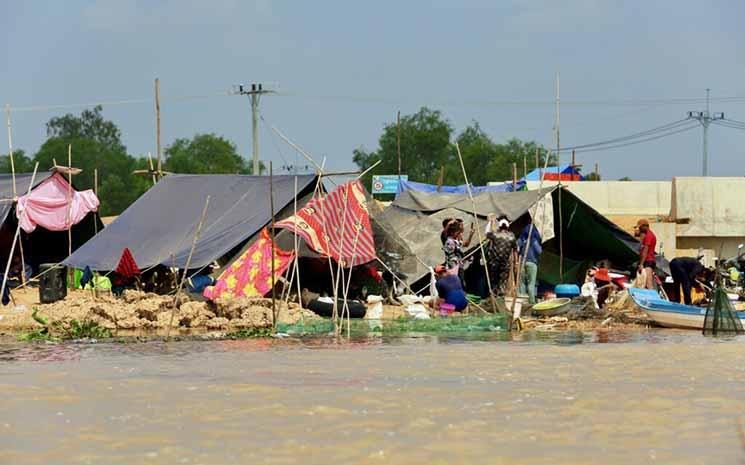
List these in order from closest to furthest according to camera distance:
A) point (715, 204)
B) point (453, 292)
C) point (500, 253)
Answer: point (453, 292) → point (500, 253) → point (715, 204)

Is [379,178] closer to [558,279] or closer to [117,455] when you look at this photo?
[558,279]

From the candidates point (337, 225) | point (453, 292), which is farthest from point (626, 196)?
point (453, 292)

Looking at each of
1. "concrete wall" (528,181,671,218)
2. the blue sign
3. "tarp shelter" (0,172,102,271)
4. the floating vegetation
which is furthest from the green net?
the blue sign

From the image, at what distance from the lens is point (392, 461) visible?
19.5 feet

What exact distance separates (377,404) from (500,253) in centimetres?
657

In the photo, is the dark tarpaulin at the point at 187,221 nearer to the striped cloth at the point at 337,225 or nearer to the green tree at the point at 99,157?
the striped cloth at the point at 337,225

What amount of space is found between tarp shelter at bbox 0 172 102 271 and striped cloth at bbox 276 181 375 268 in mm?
5195

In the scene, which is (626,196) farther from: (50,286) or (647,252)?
(50,286)

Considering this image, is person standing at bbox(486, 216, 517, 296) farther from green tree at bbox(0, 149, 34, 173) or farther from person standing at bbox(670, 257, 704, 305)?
green tree at bbox(0, 149, 34, 173)

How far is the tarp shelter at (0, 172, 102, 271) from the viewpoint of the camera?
58.5 ft

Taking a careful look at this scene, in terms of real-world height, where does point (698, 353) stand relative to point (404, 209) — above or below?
below

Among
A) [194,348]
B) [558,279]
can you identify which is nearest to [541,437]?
[194,348]

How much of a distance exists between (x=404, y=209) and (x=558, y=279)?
2142mm

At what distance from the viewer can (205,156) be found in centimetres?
6888
